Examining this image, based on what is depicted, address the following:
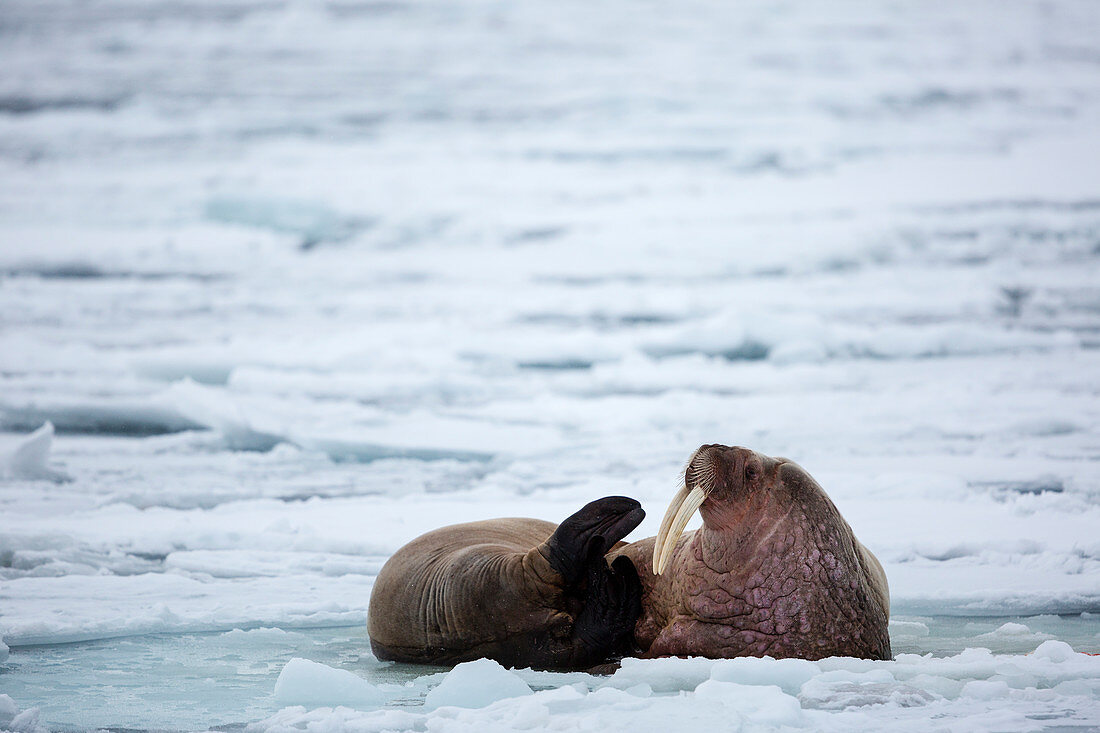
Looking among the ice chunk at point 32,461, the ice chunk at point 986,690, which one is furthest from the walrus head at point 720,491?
the ice chunk at point 32,461

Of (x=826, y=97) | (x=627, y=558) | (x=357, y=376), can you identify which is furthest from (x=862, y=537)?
(x=826, y=97)

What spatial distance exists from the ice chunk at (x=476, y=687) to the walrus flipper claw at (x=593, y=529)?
433 mm

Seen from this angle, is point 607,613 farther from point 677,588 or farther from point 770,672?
point 770,672

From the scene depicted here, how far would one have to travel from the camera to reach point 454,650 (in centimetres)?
329

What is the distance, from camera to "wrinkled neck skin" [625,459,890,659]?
2.92 meters

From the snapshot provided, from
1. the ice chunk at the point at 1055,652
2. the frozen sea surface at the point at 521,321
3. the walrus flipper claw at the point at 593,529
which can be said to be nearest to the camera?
the ice chunk at the point at 1055,652

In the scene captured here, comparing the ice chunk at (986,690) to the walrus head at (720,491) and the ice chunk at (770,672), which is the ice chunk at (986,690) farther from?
the walrus head at (720,491)

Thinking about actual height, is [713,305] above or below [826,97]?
below

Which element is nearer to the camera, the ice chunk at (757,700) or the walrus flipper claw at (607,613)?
the ice chunk at (757,700)

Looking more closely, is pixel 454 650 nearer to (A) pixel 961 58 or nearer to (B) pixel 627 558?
(B) pixel 627 558

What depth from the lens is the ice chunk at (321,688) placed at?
2736 mm

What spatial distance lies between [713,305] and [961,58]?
10138 millimetres

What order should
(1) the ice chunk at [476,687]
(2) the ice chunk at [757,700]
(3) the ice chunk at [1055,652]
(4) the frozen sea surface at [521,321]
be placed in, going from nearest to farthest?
(2) the ice chunk at [757,700]
(1) the ice chunk at [476,687]
(3) the ice chunk at [1055,652]
(4) the frozen sea surface at [521,321]

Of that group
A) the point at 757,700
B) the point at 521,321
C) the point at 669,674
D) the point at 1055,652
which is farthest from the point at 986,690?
the point at 521,321
